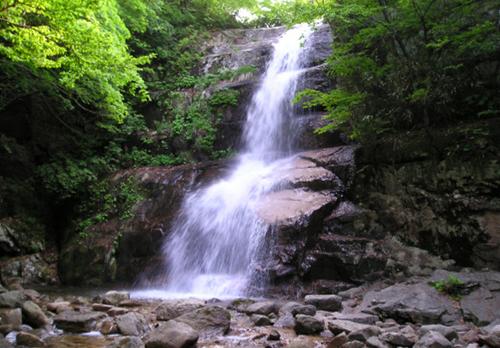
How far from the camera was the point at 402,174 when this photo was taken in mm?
7027

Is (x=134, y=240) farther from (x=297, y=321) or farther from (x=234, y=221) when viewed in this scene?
(x=297, y=321)

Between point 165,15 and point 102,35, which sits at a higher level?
point 165,15

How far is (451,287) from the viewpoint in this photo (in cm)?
525

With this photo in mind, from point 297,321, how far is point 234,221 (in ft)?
12.2

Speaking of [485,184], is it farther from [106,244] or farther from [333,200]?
[106,244]

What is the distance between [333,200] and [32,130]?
8.68 m

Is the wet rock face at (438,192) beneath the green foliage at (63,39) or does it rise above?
beneath

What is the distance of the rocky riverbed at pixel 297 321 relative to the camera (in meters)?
3.80

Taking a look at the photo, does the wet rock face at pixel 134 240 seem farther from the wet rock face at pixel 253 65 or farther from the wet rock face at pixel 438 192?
the wet rock face at pixel 438 192

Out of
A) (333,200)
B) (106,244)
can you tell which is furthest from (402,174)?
(106,244)

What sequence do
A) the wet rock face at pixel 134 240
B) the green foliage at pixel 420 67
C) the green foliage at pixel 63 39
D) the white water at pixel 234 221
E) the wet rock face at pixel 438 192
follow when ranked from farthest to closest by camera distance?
the wet rock face at pixel 134 240
the white water at pixel 234 221
the green foliage at pixel 420 67
the wet rock face at pixel 438 192
the green foliage at pixel 63 39

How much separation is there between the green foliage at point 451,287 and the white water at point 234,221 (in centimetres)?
279

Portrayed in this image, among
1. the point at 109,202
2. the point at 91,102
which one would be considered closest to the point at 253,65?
the point at 91,102

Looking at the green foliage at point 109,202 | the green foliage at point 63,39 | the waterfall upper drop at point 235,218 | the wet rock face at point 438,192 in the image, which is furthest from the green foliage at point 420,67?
the green foliage at point 109,202
